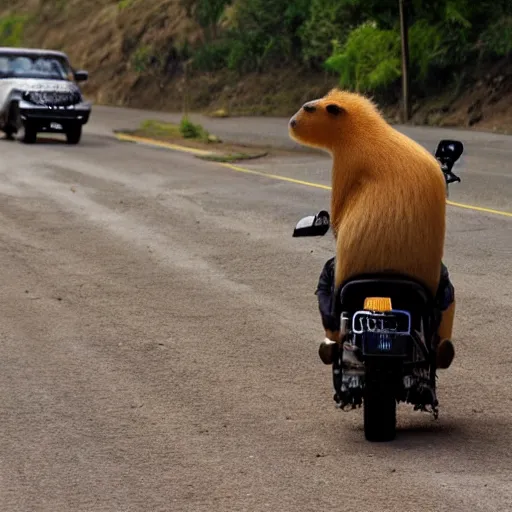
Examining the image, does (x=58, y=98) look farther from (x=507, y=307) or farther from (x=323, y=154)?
(x=507, y=307)

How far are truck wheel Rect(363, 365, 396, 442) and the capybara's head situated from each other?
46.7 inches

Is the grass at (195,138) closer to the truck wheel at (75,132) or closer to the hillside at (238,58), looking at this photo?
the truck wheel at (75,132)

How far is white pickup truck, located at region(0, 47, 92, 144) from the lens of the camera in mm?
28953

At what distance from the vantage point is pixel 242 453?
275 inches

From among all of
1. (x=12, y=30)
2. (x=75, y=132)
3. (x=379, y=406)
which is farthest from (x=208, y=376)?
(x=12, y=30)

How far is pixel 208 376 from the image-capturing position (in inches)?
347

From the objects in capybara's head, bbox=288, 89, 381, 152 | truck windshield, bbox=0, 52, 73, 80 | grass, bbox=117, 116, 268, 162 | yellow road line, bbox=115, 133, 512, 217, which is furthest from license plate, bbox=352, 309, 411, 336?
truck windshield, bbox=0, 52, 73, 80

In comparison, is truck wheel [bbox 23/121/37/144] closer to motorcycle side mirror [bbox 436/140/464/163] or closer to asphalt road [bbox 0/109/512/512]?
asphalt road [bbox 0/109/512/512]

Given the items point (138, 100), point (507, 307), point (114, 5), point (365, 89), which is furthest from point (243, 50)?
point (507, 307)

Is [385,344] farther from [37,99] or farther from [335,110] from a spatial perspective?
[37,99]

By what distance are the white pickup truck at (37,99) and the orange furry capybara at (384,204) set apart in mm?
22070

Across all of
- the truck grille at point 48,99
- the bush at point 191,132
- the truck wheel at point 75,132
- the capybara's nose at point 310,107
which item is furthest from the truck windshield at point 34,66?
the capybara's nose at point 310,107

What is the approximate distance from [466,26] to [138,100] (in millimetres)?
14836

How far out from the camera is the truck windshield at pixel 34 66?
30125 millimetres
